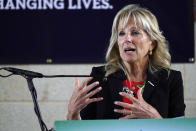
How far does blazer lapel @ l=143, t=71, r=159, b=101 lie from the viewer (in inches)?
70.5

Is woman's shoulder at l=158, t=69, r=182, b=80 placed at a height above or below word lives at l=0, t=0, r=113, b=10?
below

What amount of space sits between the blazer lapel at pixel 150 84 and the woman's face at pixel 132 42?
11 centimetres

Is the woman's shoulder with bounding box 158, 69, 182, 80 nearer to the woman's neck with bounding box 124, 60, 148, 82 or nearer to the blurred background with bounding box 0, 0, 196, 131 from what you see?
the woman's neck with bounding box 124, 60, 148, 82

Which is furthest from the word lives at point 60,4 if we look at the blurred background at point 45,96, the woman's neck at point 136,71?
the woman's neck at point 136,71

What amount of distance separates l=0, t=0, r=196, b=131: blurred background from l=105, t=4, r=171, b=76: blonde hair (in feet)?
2.44

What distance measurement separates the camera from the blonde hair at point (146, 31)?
186 centimetres

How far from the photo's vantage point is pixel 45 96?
273cm

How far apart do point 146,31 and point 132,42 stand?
0.12 meters

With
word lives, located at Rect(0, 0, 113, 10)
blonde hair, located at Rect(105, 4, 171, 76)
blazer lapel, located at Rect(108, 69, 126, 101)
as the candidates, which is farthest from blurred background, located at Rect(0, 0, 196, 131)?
blazer lapel, located at Rect(108, 69, 126, 101)

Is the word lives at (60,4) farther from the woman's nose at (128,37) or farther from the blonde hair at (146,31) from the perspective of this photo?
the woman's nose at (128,37)

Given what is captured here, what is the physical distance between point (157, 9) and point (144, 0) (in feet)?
0.38

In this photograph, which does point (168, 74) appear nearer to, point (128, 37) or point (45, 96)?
point (128, 37)

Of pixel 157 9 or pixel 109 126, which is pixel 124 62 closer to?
pixel 157 9

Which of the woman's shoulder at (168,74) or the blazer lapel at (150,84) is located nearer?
the blazer lapel at (150,84)
